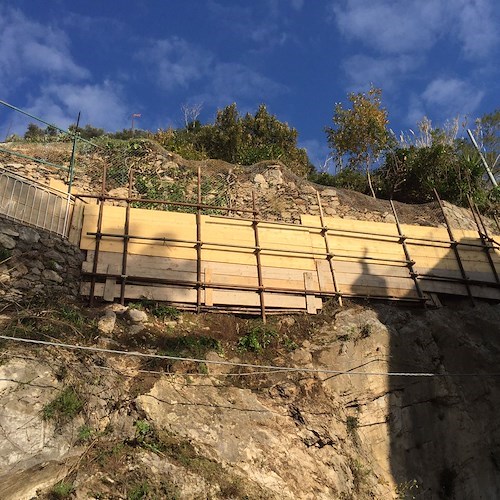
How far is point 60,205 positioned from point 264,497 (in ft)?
18.6

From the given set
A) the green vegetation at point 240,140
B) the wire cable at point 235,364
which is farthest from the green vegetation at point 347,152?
the wire cable at point 235,364

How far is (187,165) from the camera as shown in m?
12.4

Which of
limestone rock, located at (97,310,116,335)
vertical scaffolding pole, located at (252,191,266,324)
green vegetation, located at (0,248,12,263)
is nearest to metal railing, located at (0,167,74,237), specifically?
green vegetation, located at (0,248,12,263)

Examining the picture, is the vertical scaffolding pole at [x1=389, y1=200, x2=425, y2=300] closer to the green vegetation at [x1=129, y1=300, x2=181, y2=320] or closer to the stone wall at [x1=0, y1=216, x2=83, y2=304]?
the green vegetation at [x1=129, y1=300, x2=181, y2=320]

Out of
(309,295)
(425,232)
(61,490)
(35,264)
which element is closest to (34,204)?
(35,264)

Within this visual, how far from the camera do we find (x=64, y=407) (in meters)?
5.44

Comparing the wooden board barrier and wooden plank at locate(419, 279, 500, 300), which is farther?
wooden plank at locate(419, 279, 500, 300)

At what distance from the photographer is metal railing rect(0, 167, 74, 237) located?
25.8 feet

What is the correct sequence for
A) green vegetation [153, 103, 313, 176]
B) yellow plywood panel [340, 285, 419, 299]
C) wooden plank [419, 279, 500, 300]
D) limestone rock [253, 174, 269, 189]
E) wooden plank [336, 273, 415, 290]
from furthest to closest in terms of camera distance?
green vegetation [153, 103, 313, 176] → limestone rock [253, 174, 269, 189] → wooden plank [419, 279, 500, 300] → wooden plank [336, 273, 415, 290] → yellow plywood panel [340, 285, 419, 299]

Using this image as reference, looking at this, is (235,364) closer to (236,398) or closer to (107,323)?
(236,398)

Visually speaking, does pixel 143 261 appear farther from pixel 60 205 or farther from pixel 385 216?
pixel 385 216

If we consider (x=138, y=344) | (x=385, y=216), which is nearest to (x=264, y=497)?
(x=138, y=344)

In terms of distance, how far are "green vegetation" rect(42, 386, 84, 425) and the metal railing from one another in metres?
3.47

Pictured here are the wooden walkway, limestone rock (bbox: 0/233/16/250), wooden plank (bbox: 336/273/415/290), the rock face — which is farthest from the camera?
wooden plank (bbox: 336/273/415/290)
